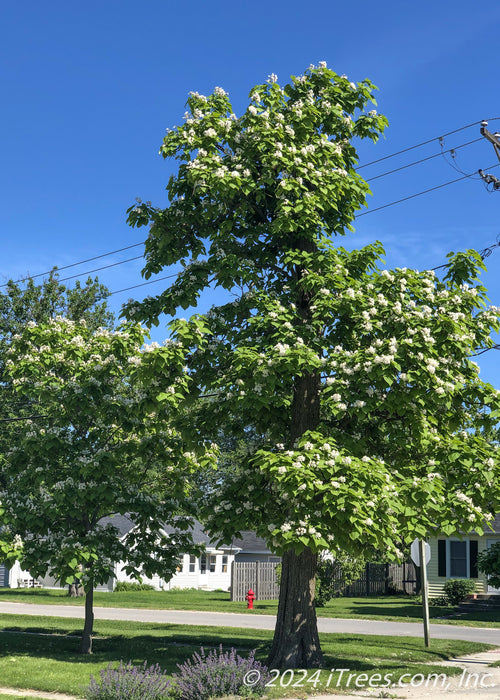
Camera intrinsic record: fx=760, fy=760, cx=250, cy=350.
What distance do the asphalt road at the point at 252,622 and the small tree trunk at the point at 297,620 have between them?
8.18m

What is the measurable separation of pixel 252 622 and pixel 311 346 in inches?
618

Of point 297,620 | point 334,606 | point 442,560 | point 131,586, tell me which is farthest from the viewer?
point 131,586

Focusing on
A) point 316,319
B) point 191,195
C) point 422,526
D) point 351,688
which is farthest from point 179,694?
point 191,195

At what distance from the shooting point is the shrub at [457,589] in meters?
36.6

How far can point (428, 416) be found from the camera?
1335 cm

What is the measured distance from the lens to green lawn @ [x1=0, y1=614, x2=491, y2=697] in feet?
44.5

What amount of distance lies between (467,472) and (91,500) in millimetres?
7676

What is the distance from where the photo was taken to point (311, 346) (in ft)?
45.0

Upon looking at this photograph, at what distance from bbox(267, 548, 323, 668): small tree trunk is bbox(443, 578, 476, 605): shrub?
81.9 ft

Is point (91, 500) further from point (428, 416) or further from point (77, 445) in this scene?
point (428, 416)

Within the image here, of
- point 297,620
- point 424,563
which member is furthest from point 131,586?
point 297,620

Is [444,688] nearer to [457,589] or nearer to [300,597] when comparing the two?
[300,597]

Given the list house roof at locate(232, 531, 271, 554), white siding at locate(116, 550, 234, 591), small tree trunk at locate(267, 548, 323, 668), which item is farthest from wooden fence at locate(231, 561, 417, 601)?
small tree trunk at locate(267, 548, 323, 668)

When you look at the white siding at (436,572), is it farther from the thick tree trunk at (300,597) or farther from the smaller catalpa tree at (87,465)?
the thick tree trunk at (300,597)
